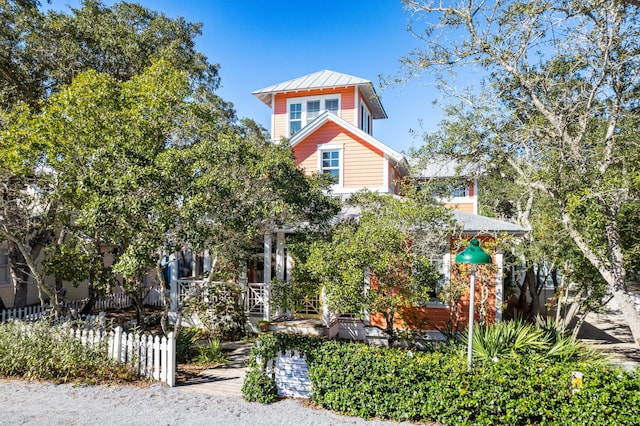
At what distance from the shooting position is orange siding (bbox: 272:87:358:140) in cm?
1883

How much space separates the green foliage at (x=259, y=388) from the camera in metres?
7.70

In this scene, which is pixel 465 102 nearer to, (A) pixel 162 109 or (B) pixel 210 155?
(B) pixel 210 155

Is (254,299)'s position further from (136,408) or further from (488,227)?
(488,227)

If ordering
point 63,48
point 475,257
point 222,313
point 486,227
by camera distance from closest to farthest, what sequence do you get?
point 475,257 → point 486,227 → point 222,313 → point 63,48

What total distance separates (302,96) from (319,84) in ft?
3.41

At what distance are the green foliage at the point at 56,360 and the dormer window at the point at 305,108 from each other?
13145 mm

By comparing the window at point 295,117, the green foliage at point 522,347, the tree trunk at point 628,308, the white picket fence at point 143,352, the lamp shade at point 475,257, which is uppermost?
the window at point 295,117

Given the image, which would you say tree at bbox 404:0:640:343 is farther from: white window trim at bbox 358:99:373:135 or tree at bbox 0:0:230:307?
white window trim at bbox 358:99:373:135

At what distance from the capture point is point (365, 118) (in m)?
20.8

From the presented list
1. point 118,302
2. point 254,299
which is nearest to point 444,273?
point 254,299

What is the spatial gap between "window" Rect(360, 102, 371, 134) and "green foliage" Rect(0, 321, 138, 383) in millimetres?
14948

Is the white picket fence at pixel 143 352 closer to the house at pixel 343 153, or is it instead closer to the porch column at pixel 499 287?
the house at pixel 343 153

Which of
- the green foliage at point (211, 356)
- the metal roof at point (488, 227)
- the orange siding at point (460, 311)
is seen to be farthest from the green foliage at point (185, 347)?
the metal roof at point (488, 227)

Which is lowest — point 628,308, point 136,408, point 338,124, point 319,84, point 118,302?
point 136,408
